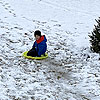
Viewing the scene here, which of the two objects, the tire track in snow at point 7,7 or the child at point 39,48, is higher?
the tire track in snow at point 7,7

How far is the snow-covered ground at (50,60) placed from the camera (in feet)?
20.3

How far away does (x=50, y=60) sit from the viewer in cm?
856

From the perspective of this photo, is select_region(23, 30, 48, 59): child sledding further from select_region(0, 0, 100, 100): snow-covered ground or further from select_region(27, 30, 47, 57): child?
select_region(0, 0, 100, 100): snow-covered ground

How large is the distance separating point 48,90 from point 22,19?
29.2 feet

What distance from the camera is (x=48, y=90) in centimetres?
624

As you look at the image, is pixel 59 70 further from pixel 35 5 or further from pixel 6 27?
pixel 35 5

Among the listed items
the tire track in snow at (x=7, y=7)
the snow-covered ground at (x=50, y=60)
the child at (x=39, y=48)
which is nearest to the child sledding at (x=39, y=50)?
the child at (x=39, y=48)

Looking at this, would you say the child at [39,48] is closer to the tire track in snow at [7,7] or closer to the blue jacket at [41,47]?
the blue jacket at [41,47]

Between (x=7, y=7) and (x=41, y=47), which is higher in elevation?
(x=7, y=7)

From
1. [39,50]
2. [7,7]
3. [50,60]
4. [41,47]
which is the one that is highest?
[7,7]

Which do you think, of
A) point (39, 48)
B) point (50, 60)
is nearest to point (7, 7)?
point (39, 48)

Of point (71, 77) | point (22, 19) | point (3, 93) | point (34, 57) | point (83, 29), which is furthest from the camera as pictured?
point (22, 19)

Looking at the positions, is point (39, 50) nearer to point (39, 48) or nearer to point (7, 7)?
point (39, 48)

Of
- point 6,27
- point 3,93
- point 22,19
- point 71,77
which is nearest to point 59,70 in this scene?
point 71,77
